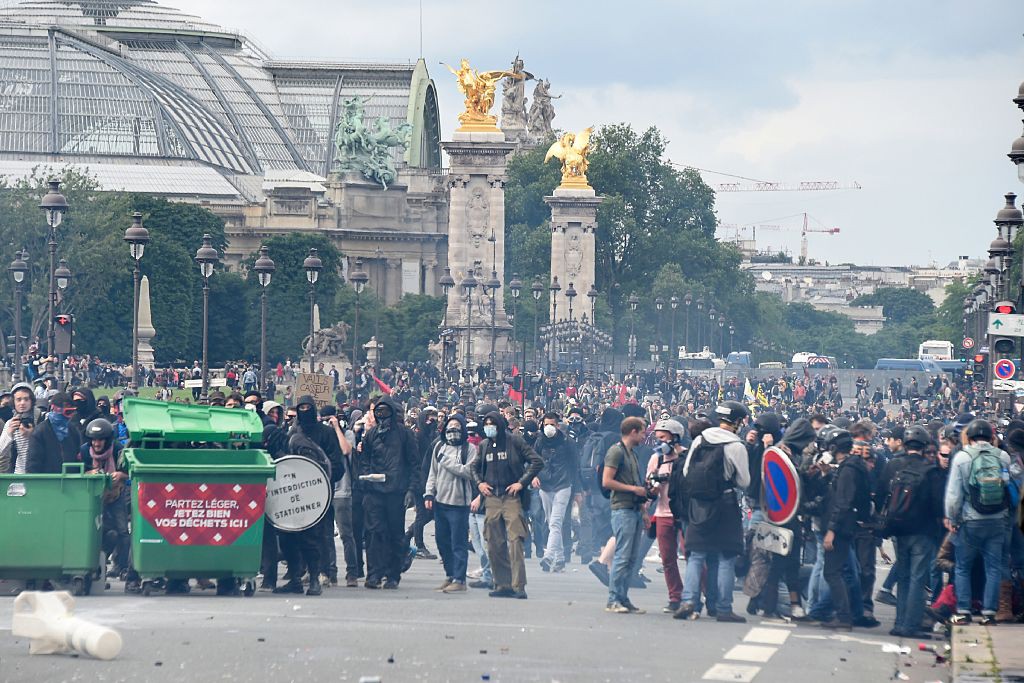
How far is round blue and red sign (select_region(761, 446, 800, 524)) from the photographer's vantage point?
62.7 ft

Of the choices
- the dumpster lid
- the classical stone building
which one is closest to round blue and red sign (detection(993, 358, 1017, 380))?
the dumpster lid

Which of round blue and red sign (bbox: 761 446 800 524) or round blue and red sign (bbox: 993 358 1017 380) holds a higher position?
round blue and red sign (bbox: 993 358 1017 380)

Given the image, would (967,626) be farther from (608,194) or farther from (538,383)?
(608,194)

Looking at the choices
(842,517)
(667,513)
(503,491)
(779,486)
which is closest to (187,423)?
(503,491)

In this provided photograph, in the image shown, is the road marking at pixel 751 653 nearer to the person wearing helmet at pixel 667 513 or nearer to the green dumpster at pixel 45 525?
the person wearing helmet at pixel 667 513

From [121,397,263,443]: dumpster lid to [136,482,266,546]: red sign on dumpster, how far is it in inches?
30.5

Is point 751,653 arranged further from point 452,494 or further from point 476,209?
point 476,209

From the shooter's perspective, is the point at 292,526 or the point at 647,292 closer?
the point at 292,526

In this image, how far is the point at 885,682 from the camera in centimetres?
1594

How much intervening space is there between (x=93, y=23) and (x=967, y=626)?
606ft

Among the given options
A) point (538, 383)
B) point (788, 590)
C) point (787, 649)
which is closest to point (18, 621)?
point (787, 649)

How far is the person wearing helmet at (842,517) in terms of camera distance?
19.2 metres

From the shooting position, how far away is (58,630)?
1569cm

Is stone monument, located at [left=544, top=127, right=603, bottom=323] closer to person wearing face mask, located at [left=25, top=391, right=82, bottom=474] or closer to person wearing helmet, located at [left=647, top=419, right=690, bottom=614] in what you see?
person wearing face mask, located at [left=25, top=391, right=82, bottom=474]
